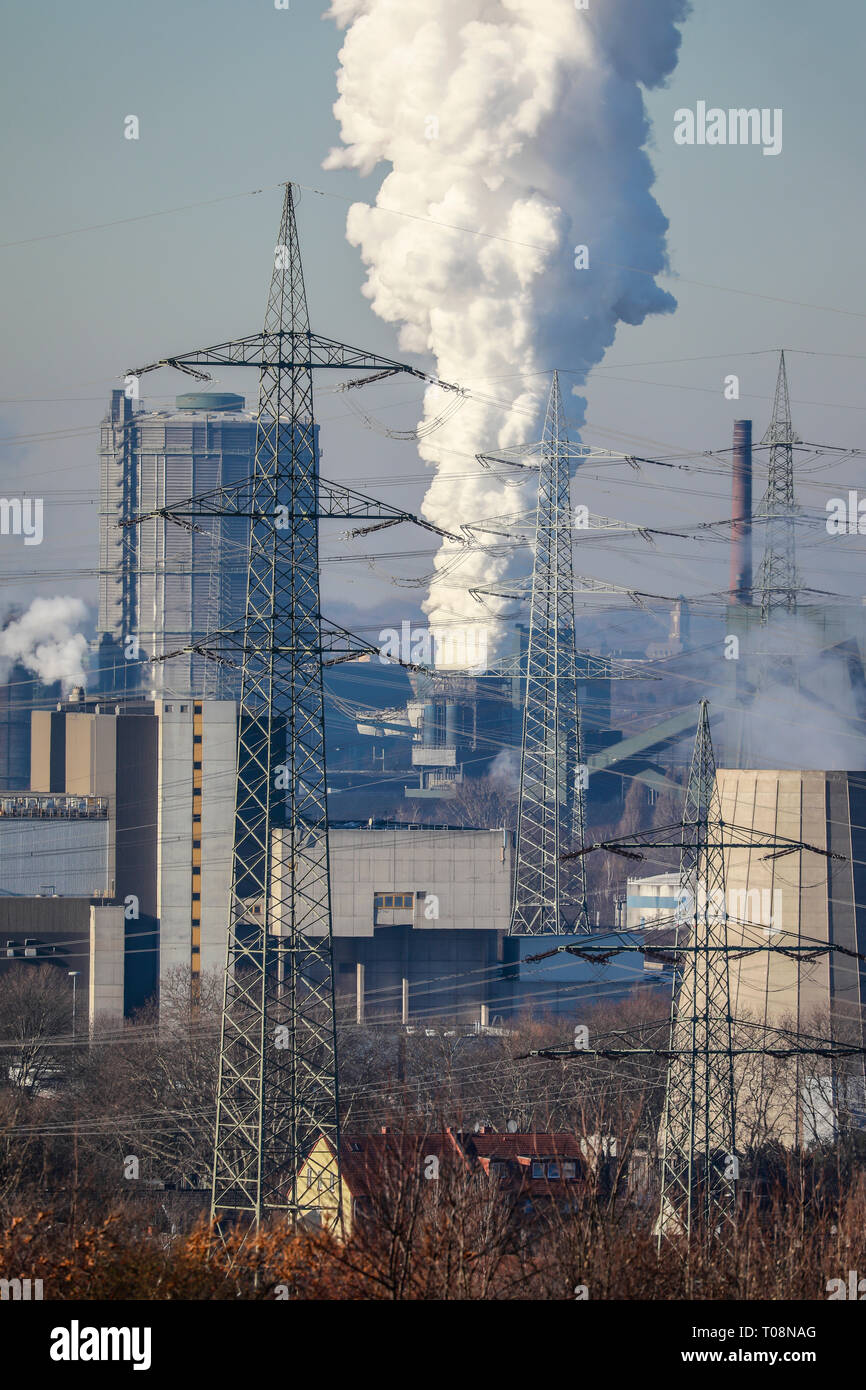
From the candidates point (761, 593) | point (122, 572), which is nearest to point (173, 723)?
point (761, 593)

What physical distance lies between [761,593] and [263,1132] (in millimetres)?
46125

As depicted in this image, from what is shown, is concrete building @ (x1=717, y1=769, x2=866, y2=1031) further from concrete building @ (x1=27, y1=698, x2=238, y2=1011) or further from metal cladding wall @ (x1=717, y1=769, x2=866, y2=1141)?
concrete building @ (x1=27, y1=698, x2=238, y2=1011)

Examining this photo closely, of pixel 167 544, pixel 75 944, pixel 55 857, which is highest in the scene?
pixel 167 544

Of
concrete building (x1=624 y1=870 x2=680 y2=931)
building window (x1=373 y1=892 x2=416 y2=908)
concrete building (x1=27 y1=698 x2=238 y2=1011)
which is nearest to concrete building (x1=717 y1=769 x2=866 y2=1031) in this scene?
building window (x1=373 y1=892 x2=416 y2=908)

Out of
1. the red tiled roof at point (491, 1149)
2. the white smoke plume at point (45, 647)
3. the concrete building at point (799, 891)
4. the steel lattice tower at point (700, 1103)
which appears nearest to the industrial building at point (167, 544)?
the white smoke plume at point (45, 647)

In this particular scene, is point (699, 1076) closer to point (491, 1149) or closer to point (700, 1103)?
point (700, 1103)

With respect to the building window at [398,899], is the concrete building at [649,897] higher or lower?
higher

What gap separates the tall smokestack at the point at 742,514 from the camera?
65.4 meters

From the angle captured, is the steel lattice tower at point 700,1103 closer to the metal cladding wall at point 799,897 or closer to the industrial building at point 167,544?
the metal cladding wall at point 799,897

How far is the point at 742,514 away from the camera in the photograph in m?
65.5

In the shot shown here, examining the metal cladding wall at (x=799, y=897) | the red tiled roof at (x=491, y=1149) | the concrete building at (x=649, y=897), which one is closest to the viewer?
the red tiled roof at (x=491, y=1149)

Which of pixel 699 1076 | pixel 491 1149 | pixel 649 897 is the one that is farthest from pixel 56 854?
pixel 699 1076

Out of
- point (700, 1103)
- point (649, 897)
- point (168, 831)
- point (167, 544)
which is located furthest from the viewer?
point (167, 544)
